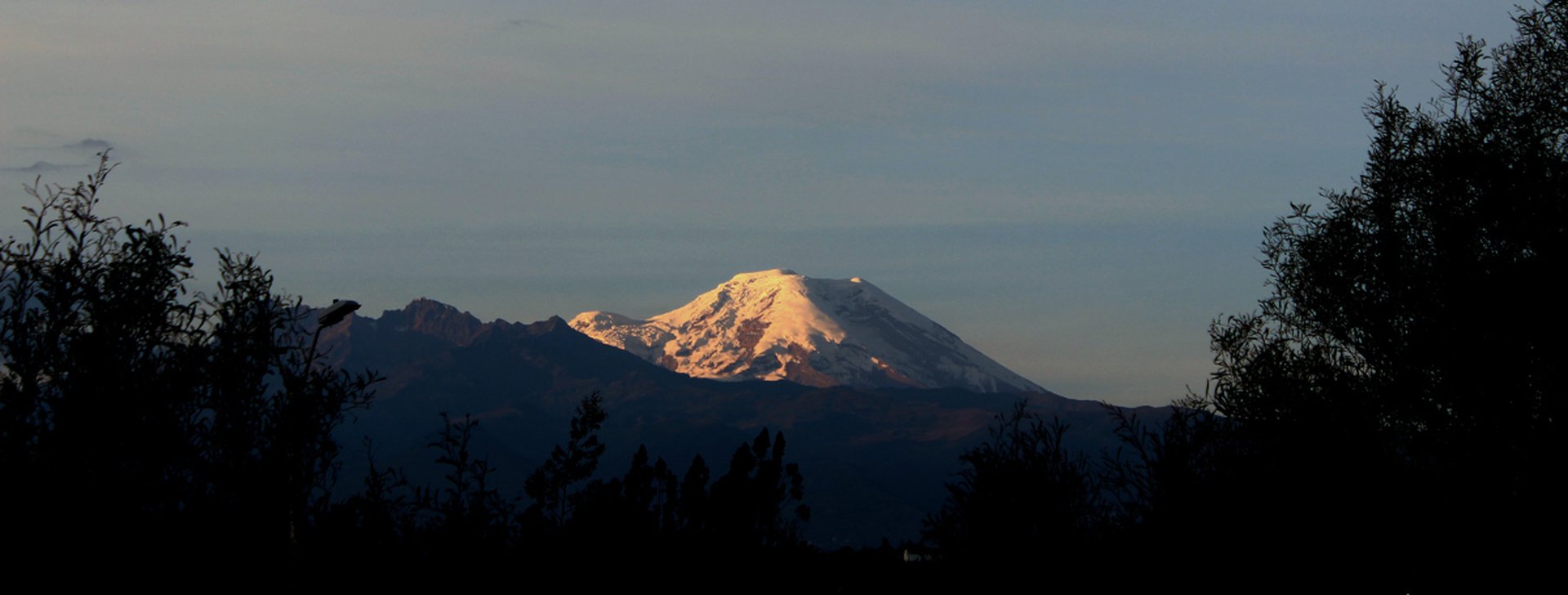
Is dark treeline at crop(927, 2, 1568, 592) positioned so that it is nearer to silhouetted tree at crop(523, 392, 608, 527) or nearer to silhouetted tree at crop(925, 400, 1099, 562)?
silhouetted tree at crop(925, 400, 1099, 562)

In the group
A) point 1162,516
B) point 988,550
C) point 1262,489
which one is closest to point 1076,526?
point 988,550

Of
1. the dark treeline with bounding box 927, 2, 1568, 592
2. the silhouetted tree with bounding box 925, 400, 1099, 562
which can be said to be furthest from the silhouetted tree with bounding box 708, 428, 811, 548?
the dark treeline with bounding box 927, 2, 1568, 592

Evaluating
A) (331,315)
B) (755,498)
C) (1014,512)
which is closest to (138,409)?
(331,315)

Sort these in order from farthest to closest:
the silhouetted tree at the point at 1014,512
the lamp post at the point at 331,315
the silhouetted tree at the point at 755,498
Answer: the silhouetted tree at the point at 755,498 → the lamp post at the point at 331,315 → the silhouetted tree at the point at 1014,512

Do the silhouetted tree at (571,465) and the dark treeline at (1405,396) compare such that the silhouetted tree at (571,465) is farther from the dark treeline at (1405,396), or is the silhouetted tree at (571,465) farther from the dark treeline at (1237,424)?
the dark treeline at (1405,396)

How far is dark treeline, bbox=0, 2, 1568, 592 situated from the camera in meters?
24.0

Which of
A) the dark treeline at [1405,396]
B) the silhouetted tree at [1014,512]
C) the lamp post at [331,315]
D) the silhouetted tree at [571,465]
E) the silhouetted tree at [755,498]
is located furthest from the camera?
the silhouetted tree at [755,498]

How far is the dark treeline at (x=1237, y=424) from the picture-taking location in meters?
24.0

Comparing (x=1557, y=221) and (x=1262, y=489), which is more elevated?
(x=1557, y=221)

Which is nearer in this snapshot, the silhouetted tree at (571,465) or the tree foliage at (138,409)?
the tree foliage at (138,409)

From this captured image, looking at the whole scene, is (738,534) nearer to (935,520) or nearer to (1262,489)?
(935,520)

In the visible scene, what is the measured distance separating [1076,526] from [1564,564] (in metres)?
10.7

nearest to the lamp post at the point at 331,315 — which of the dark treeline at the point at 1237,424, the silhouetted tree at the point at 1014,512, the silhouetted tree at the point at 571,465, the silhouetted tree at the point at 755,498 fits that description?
the dark treeline at the point at 1237,424

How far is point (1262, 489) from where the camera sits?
25672 mm
